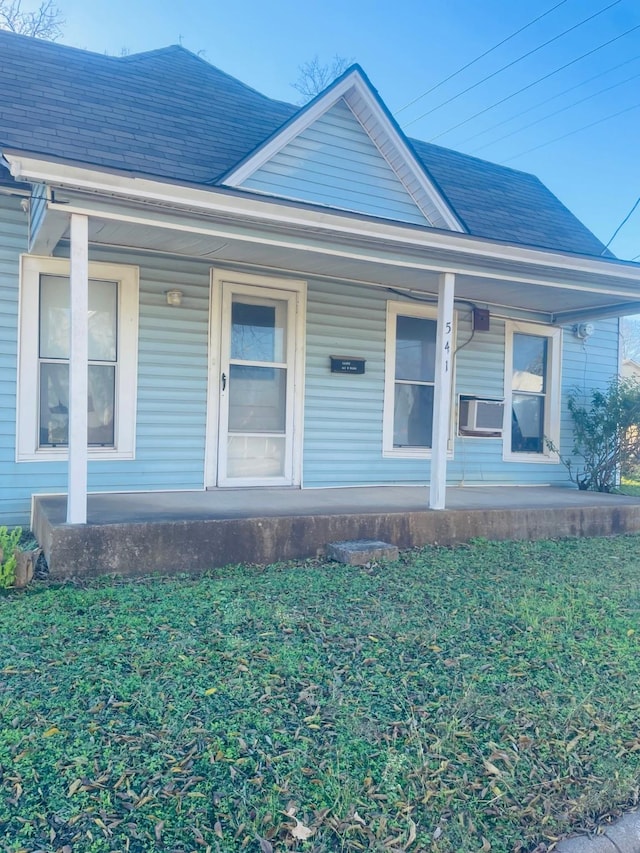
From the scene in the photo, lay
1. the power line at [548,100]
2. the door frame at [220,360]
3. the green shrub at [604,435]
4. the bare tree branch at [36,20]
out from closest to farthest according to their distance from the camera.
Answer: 1. the door frame at [220,360]
2. the green shrub at [604,435]
3. the power line at [548,100]
4. the bare tree branch at [36,20]

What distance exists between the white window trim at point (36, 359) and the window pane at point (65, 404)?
0.08 meters

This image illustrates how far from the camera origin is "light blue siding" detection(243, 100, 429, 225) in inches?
263

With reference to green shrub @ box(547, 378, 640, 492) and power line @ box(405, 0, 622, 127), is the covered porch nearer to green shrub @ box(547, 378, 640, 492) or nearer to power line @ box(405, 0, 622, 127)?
green shrub @ box(547, 378, 640, 492)

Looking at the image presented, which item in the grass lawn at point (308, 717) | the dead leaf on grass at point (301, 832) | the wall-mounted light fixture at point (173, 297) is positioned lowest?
the dead leaf on grass at point (301, 832)

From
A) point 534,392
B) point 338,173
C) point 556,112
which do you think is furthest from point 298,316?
point 556,112

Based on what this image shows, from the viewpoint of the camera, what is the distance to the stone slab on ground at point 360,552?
4805 millimetres

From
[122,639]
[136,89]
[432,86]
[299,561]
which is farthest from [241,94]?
[432,86]

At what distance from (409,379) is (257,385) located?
1.94 metres

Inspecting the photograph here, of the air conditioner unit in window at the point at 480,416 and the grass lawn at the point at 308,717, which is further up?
Result: the air conditioner unit in window at the point at 480,416

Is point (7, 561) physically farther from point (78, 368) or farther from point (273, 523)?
point (273, 523)

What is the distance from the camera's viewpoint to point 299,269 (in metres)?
6.36

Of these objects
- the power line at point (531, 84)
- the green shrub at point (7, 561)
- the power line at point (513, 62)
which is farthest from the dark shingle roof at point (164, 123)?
the power line at point (531, 84)

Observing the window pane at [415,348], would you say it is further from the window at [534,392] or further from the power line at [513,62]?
the power line at [513,62]

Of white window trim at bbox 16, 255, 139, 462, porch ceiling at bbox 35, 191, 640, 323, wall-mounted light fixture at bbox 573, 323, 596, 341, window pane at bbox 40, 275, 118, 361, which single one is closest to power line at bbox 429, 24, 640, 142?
wall-mounted light fixture at bbox 573, 323, 596, 341
